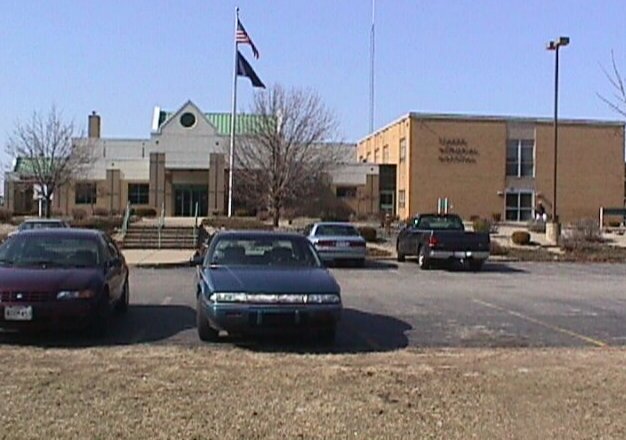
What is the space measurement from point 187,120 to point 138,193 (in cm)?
743

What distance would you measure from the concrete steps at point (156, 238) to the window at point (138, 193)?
29.2m

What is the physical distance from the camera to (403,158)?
72.5 meters

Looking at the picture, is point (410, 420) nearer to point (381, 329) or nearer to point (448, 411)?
point (448, 411)

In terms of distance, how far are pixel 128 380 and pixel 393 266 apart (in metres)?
20.0

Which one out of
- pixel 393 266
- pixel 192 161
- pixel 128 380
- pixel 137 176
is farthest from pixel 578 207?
pixel 128 380

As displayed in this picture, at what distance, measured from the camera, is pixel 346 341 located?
10.6 metres

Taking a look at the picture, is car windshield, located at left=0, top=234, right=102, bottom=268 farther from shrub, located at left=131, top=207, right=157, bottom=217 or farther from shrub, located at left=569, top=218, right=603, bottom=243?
shrub, located at left=131, top=207, right=157, bottom=217

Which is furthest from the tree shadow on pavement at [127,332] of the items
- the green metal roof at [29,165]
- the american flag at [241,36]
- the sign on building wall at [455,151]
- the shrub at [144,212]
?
the sign on building wall at [455,151]

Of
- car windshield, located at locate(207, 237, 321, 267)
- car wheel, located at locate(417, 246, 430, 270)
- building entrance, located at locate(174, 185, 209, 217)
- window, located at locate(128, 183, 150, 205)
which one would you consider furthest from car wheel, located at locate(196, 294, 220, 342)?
window, located at locate(128, 183, 150, 205)

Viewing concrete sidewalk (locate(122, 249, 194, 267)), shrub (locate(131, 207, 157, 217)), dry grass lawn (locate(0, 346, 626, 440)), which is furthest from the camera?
shrub (locate(131, 207, 157, 217))

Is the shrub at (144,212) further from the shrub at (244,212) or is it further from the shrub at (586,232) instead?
the shrub at (586,232)

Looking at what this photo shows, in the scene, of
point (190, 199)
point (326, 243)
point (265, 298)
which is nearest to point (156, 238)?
point (326, 243)

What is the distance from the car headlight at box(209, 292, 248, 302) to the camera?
9617mm

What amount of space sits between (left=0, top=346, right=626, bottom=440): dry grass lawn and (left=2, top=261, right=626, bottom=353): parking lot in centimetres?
139
